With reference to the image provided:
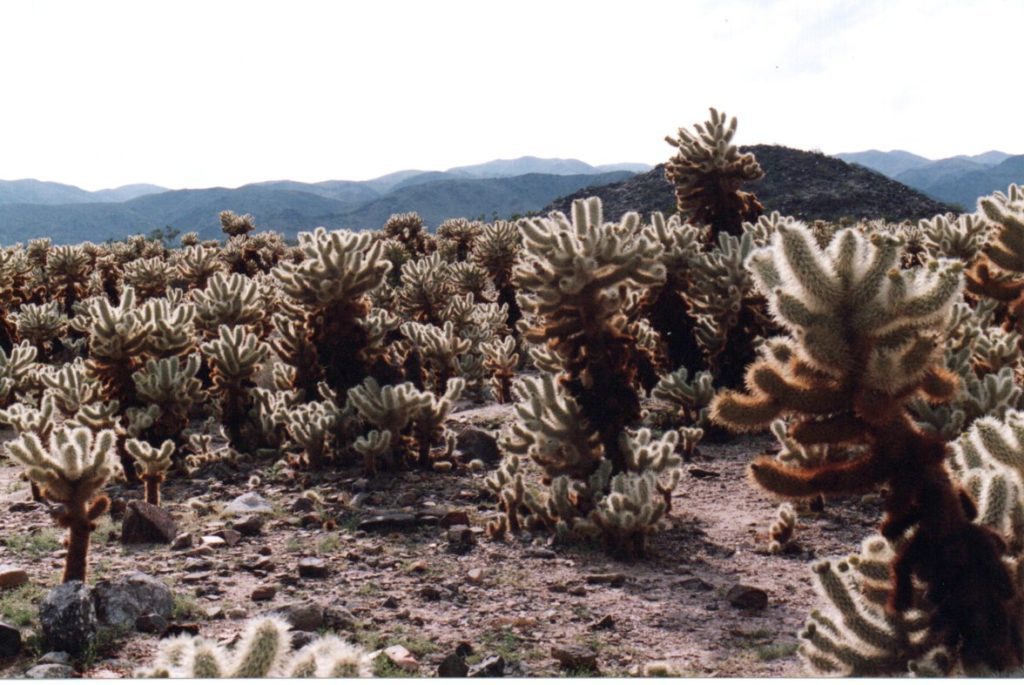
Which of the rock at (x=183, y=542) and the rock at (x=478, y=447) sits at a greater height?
the rock at (x=478, y=447)

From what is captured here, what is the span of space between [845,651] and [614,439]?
3484 millimetres

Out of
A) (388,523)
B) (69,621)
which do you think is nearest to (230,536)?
(388,523)

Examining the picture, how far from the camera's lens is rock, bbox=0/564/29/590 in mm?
5168

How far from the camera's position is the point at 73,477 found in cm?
491

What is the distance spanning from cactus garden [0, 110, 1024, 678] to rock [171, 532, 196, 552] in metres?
0.10

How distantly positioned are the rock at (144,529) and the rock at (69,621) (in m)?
1.78

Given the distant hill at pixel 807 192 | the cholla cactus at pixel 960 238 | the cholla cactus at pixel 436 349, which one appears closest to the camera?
the cholla cactus at pixel 960 238

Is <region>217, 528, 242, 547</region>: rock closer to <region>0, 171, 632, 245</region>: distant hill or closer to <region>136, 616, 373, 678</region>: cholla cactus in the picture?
<region>136, 616, 373, 678</region>: cholla cactus

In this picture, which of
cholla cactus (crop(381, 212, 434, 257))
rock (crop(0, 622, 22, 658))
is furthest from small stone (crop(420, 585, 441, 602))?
cholla cactus (crop(381, 212, 434, 257))

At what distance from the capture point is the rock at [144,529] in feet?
20.1

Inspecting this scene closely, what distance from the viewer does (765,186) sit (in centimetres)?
3728

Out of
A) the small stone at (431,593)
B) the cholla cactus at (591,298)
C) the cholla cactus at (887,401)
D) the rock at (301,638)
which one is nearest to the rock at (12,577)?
the rock at (301,638)

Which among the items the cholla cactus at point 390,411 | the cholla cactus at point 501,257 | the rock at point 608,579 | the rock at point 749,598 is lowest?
the rock at point 608,579

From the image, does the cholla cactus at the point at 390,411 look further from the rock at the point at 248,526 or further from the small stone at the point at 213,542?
the small stone at the point at 213,542
